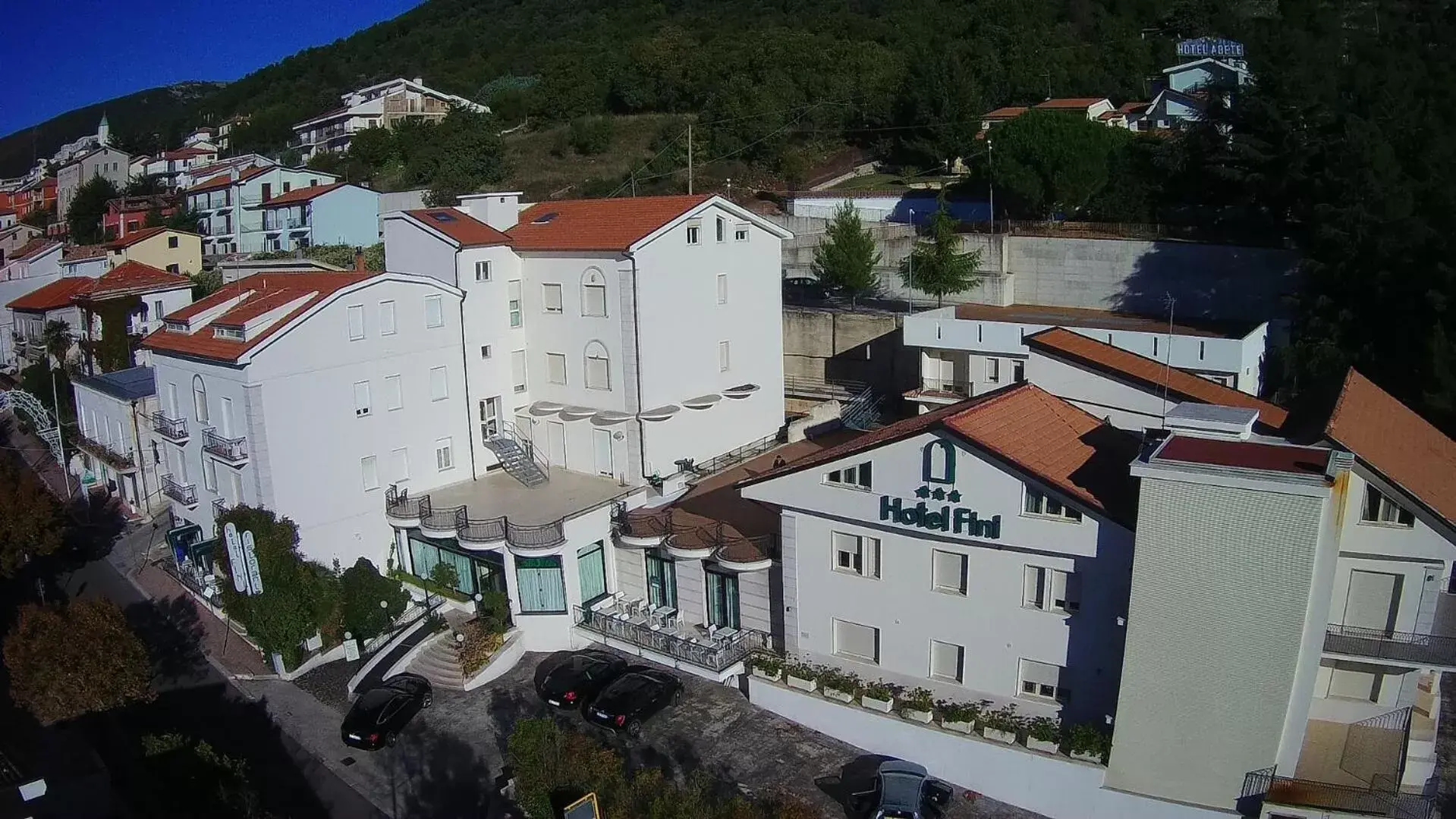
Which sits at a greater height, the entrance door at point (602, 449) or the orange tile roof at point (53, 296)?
the orange tile roof at point (53, 296)

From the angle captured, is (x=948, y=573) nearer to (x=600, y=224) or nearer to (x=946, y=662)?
(x=946, y=662)

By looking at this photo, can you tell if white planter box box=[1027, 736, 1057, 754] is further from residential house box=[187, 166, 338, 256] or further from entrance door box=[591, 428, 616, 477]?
residential house box=[187, 166, 338, 256]

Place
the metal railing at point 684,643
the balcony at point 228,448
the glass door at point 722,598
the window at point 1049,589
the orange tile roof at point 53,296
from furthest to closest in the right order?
the orange tile roof at point 53,296 → the balcony at point 228,448 → the glass door at point 722,598 → the metal railing at point 684,643 → the window at point 1049,589

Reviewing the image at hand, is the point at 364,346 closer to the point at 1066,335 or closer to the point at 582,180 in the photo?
the point at 1066,335

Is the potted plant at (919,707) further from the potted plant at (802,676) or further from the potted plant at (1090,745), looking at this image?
the potted plant at (1090,745)

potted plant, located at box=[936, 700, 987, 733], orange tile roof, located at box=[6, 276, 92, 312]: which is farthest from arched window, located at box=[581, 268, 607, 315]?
orange tile roof, located at box=[6, 276, 92, 312]

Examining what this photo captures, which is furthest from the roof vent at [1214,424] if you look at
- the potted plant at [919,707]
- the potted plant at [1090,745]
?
the potted plant at [919,707]
